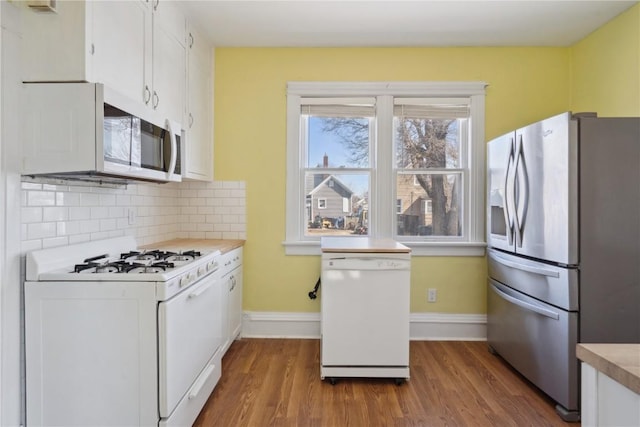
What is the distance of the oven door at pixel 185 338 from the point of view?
5.21ft

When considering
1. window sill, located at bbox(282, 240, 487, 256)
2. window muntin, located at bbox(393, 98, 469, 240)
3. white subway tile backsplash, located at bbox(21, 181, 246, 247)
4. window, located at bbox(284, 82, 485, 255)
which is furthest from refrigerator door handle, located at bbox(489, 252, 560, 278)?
white subway tile backsplash, located at bbox(21, 181, 246, 247)

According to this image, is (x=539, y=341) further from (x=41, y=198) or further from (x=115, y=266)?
(x=41, y=198)

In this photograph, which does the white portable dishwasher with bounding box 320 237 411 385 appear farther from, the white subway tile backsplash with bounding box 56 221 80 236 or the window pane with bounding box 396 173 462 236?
the white subway tile backsplash with bounding box 56 221 80 236

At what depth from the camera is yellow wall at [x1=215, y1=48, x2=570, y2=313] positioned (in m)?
3.22

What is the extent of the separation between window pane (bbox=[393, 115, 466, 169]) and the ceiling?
2.25ft

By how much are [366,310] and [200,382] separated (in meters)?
1.08

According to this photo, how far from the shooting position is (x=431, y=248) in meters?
3.25

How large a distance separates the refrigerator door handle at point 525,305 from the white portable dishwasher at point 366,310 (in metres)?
0.79

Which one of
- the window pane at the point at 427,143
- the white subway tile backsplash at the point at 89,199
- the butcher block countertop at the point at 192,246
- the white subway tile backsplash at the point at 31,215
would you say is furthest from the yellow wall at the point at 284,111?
the white subway tile backsplash at the point at 31,215

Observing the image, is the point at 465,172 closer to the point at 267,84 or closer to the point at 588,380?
the point at 267,84

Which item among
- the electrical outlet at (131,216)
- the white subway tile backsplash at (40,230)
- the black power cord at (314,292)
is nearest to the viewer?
the white subway tile backsplash at (40,230)

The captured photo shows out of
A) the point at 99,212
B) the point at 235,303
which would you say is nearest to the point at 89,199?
the point at 99,212

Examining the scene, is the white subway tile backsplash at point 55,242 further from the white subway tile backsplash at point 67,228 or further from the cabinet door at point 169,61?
the cabinet door at point 169,61

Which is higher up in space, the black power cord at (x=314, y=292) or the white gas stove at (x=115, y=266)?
the white gas stove at (x=115, y=266)
